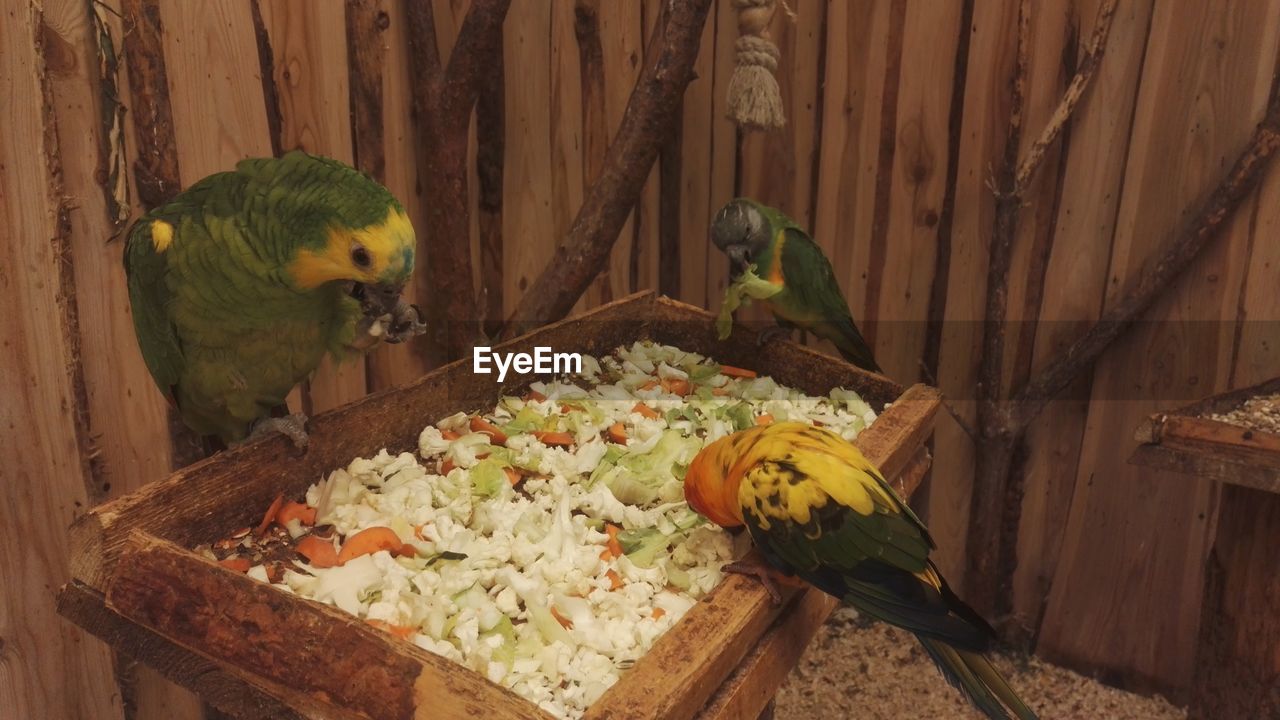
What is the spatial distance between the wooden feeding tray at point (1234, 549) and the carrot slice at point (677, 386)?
84 centimetres

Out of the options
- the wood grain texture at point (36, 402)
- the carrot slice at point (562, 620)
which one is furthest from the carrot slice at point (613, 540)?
the wood grain texture at point (36, 402)

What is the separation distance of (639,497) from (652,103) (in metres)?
0.90

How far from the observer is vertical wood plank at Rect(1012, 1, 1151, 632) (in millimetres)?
1991

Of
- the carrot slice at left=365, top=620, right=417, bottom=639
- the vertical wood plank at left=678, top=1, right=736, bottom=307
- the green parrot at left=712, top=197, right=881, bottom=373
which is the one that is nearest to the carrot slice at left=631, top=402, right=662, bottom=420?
the green parrot at left=712, top=197, right=881, bottom=373

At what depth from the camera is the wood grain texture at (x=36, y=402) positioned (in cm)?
133

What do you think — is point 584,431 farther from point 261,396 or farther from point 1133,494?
point 1133,494

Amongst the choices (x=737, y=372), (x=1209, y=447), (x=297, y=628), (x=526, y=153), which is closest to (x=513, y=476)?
(x=297, y=628)

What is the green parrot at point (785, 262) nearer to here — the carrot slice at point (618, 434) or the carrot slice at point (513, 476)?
the carrot slice at point (618, 434)

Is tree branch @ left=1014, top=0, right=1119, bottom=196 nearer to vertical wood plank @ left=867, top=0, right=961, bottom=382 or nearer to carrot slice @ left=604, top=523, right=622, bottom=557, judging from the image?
vertical wood plank @ left=867, top=0, right=961, bottom=382

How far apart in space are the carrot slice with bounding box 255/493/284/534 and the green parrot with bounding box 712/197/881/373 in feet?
3.50

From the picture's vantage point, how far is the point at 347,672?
0.84m

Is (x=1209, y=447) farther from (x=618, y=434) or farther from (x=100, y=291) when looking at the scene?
(x=100, y=291)

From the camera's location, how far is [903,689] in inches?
93.9
